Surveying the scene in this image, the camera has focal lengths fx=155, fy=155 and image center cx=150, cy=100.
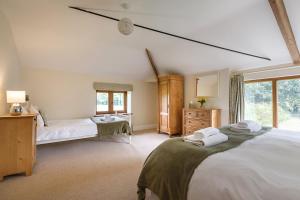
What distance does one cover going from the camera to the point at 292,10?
8.04 ft

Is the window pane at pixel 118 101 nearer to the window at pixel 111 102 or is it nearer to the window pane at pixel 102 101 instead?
the window at pixel 111 102

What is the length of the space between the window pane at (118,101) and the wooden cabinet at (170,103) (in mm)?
1608

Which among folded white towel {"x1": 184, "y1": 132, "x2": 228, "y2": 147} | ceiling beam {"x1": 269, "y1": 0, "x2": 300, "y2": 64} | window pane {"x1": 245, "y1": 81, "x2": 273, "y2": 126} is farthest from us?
window pane {"x1": 245, "y1": 81, "x2": 273, "y2": 126}

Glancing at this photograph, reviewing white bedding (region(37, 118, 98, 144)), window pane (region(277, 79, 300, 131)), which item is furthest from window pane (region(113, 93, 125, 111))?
window pane (region(277, 79, 300, 131))

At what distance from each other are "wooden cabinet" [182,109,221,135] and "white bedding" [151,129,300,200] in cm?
289

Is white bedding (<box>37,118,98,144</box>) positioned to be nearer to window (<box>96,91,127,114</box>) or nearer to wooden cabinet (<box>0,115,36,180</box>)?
wooden cabinet (<box>0,115,36,180</box>)

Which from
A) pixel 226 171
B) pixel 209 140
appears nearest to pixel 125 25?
pixel 209 140

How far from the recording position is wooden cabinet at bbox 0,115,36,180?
2.37m

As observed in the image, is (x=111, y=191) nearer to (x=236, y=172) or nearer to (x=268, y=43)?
(x=236, y=172)

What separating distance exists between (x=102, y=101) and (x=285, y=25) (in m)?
5.27

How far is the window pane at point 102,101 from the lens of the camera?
223 inches

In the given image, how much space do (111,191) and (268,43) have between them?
4020mm

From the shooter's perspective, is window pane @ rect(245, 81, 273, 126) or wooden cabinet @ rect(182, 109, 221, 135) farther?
wooden cabinet @ rect(182, 109, 221, 135)

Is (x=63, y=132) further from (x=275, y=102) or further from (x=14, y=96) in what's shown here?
(x=275, y=102)
